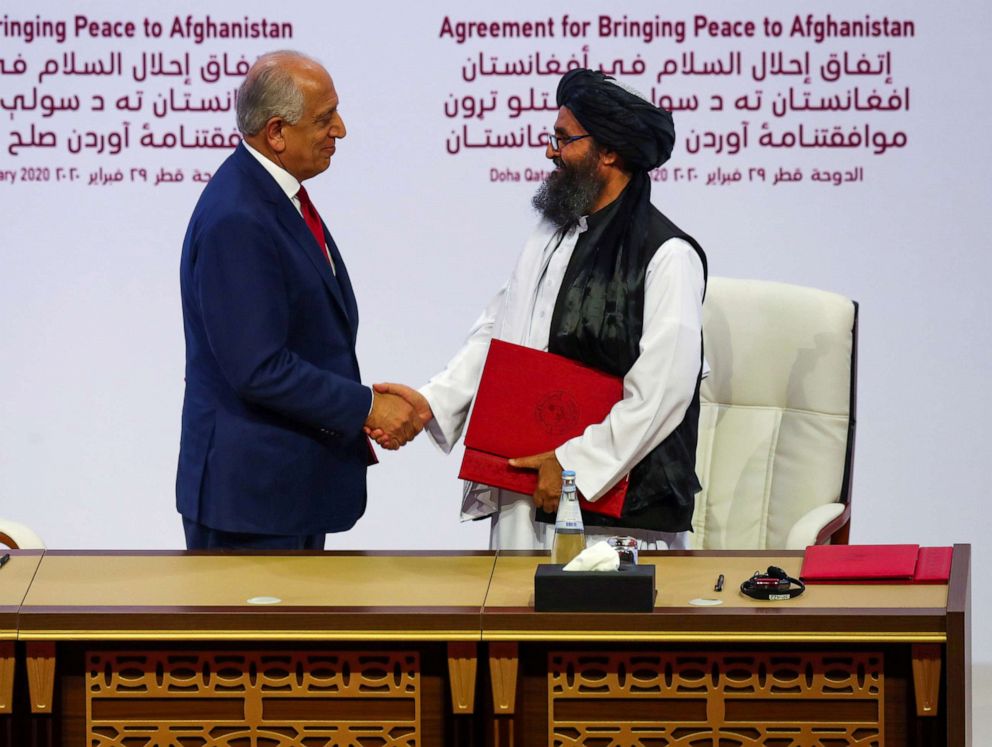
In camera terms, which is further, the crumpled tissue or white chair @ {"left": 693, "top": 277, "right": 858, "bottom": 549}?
Answer: white chair @ {"left": 693, "top": 277, "right": 858, "bottom": 549}

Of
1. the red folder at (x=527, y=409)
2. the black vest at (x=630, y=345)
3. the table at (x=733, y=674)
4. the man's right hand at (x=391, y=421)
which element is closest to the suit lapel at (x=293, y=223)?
the man's right hand at (x=391, y=421)

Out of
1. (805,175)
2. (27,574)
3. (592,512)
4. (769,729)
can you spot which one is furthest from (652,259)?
(805,175)

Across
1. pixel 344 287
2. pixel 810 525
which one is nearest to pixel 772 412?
pixel 810 525

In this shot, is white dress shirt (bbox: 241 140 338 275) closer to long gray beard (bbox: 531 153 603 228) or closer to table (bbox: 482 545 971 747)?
long gray beard (bbox: 531 153 603 228)

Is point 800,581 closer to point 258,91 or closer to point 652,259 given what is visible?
point 652,259

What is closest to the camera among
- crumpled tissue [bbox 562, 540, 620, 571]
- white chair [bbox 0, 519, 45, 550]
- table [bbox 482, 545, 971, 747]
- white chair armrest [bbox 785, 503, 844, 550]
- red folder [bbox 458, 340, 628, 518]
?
table [bbox 482, 545, 971, 747]

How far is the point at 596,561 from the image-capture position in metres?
2.76

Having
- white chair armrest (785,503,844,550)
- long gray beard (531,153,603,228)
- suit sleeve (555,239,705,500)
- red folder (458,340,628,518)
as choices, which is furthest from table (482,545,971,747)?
long gray beard (531,153,603,228)

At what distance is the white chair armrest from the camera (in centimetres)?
383

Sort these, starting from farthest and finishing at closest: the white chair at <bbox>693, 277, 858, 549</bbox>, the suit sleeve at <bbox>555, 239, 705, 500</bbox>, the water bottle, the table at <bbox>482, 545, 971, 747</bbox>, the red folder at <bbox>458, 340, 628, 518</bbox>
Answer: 1. the white chair at <bbox>693, 277, 858, 549</bbox>
2. the red folder at <bbox>458, 340, 628, 518</bbox>
3. the suit sleeve at <bbox>555, 239, 705, 500</bbox>
4. the water bottle
5. the table at <bbox>482, 545, 971, 747</bbox>

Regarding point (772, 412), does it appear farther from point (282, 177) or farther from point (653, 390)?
point (282, 177)

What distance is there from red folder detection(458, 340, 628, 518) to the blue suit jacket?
0.28 metres

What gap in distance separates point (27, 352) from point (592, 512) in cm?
268

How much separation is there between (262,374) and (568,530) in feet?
2.79
